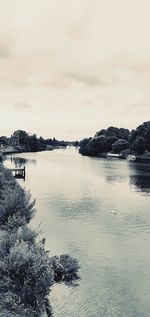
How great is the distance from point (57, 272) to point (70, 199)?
4255 cm

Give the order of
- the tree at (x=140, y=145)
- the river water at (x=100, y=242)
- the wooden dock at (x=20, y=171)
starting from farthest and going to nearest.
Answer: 1. the tree at (x=140, y=145)
2. the wooden dock at (x=20, y=171)
3. the river water at (x=100, y=242)

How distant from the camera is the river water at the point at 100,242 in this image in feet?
99.1

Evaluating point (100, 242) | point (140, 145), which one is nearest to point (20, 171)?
point (100, 242)

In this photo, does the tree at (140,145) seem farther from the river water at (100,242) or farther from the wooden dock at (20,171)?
the river water at (100,242)

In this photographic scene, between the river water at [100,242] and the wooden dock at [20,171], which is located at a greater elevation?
the wooden dock at [20,171]

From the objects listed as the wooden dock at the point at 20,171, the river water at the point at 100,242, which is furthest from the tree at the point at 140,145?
the river water at the point at 100,242

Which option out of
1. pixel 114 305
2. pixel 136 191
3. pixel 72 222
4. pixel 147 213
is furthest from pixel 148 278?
pixel 136 191

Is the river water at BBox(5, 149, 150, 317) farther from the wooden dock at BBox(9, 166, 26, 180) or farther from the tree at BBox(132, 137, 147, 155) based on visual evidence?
the tree at BBox(132, 137, 147, 155)

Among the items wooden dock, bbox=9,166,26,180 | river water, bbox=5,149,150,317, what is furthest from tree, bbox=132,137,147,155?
river water, bbox=5,149,150,317

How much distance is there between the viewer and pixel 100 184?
100875 millimetres

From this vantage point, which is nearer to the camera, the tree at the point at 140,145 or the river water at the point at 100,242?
the river water at the point at 100,242

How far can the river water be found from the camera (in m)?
30.2

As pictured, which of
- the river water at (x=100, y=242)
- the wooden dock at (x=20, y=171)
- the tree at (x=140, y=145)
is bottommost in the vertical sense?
the river water at (x=100, y=242)

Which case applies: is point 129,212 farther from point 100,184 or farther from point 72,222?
point 100,184
